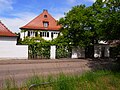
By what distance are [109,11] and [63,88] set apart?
9721mm

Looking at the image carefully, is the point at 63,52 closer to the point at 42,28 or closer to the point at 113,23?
the point at 113,23

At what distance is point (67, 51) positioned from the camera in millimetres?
31734

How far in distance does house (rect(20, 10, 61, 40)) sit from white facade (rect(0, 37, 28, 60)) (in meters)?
24.7

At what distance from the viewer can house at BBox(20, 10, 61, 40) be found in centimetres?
Result: 5476

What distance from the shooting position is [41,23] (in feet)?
194

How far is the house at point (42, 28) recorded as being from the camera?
54763 mm

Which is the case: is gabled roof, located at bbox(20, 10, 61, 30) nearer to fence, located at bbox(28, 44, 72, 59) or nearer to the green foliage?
the green foliage

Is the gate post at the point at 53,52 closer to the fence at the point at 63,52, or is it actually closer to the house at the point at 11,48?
the fence at the point at 63,52

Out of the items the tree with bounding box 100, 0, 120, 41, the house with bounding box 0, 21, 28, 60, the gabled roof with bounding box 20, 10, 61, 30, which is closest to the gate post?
the house with bounding box 0, 21, 28, 60

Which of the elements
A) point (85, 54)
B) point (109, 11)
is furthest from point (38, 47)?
point (109, 11)

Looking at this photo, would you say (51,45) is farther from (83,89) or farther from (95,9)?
(83,89)

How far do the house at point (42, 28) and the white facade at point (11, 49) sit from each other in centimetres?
2468

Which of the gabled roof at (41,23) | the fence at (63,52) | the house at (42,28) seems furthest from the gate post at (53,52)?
the gabled roof at (41,23)

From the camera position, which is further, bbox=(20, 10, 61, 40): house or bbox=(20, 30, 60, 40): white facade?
bbox=(20, 10, 61, 40): house
